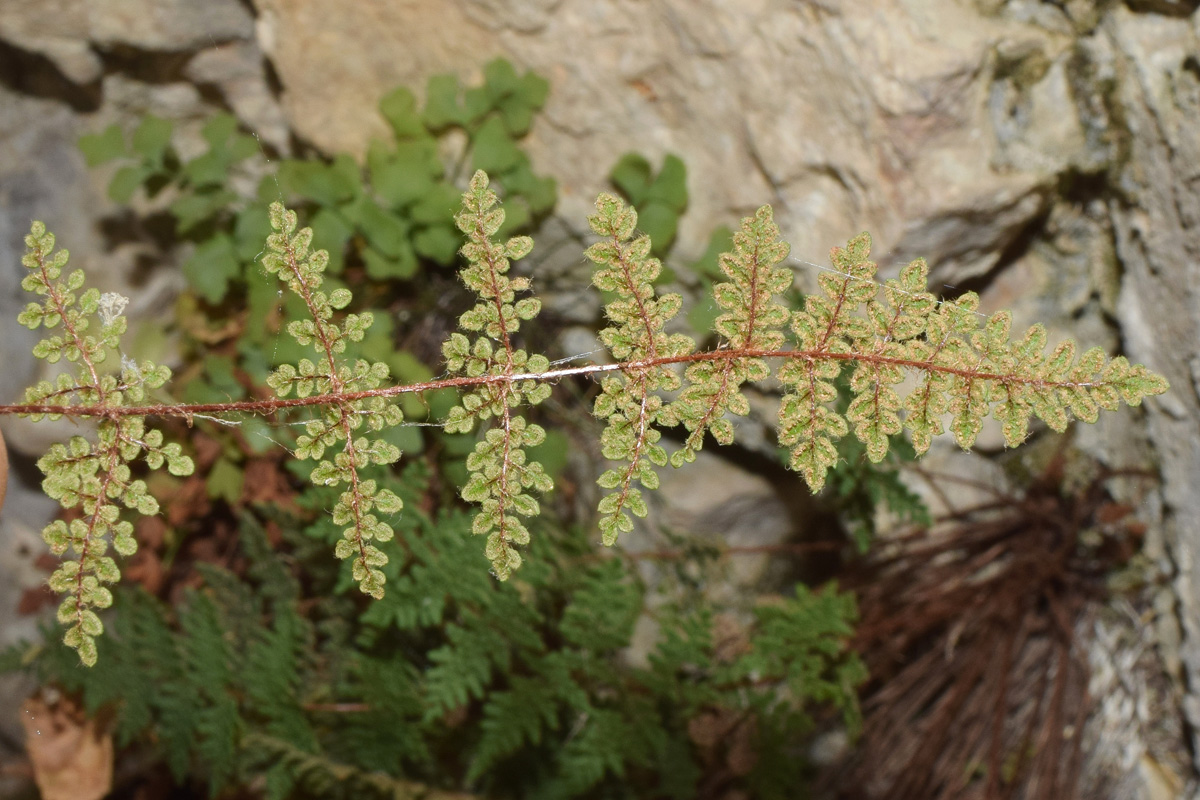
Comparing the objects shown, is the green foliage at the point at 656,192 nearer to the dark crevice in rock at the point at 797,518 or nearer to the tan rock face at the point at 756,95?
the tan rock face at the point at 756,95

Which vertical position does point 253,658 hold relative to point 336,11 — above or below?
below

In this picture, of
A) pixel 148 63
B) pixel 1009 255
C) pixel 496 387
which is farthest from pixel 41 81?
pixel 1009 255

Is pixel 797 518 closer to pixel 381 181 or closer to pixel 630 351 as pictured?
pixel 381 181

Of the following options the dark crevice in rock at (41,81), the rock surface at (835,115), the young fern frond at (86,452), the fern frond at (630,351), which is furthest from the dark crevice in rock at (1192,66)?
the dark crevice in rock at (41,81)

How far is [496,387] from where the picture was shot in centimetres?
135

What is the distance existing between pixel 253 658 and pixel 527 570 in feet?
2.61

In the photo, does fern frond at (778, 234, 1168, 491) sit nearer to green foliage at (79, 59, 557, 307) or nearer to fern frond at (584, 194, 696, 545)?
fern frond at (584, 194, 696, 545)

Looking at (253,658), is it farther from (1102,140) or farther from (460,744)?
(1102,140)

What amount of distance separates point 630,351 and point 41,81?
8.53ft

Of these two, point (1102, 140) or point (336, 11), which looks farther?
point (336, 11)

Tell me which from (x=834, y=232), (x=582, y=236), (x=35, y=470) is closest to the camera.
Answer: (x=834, y=232)

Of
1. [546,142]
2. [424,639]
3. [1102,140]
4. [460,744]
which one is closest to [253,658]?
[424,639]

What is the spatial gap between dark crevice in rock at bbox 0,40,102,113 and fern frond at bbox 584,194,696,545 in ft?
7.94

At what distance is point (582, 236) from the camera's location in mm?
2594
